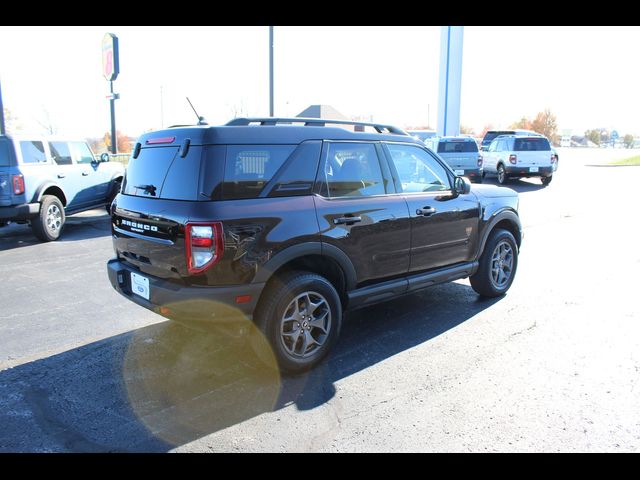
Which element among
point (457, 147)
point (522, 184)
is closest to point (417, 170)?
point (457, 147)

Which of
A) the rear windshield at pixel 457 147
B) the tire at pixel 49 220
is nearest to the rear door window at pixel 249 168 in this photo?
the tire at pixel 49 220

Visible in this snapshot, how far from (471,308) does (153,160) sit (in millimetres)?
3519

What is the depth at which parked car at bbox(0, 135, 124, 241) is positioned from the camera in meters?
8.40

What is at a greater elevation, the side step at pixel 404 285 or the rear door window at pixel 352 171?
the rear door window at pixel 352 171

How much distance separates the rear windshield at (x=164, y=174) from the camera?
3488 millimetres

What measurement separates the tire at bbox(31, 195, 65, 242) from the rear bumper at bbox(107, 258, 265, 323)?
20.7 feet

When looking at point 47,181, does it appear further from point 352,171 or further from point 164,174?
point 352,171

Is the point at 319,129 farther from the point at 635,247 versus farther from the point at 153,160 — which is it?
the point at 635,247

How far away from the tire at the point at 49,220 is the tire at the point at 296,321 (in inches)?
267

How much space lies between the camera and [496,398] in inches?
134

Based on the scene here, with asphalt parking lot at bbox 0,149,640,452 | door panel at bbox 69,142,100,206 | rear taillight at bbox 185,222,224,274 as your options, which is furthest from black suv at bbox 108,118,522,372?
door panel at bbox 69,142,100,206

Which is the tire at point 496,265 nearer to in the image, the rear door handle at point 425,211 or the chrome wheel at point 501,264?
the chrome wheel at point 501,264

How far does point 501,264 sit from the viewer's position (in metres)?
5.60

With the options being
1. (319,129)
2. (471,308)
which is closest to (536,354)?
(471,308)
